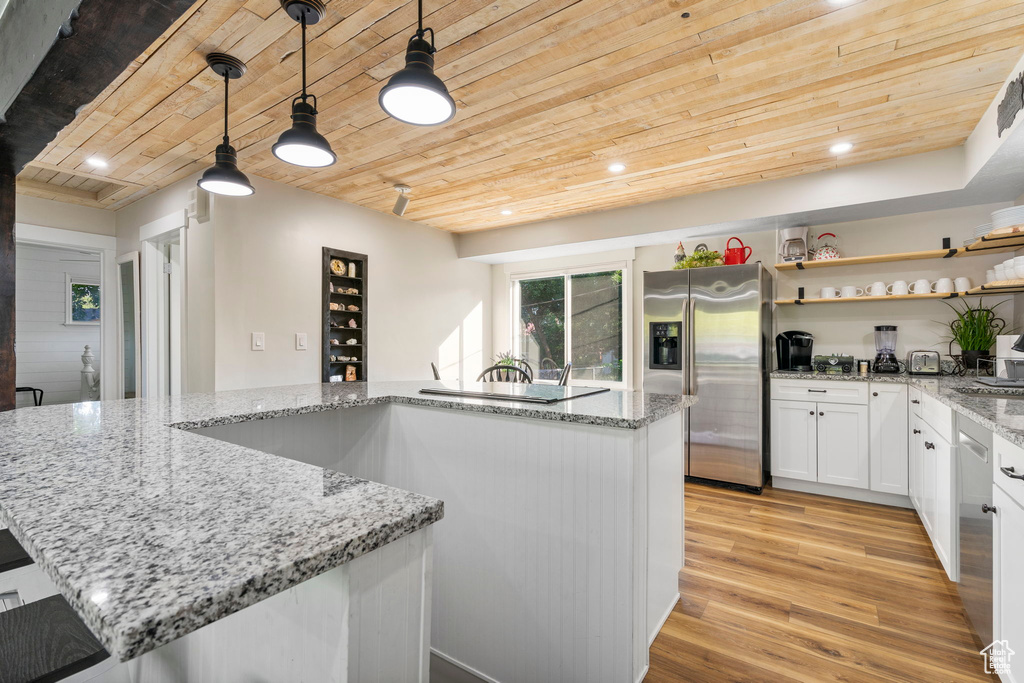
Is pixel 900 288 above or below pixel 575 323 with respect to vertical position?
above

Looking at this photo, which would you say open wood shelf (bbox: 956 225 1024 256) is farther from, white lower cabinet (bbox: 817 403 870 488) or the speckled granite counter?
white lower cabinet (bbox: 817 403 870 488)

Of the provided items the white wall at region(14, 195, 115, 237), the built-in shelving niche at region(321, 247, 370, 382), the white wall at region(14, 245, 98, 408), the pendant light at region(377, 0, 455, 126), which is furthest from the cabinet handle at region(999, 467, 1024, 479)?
the white wall at region(14, 245, 98, 408)

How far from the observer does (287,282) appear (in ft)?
11.7

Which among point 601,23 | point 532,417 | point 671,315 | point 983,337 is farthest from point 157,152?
point 983,337

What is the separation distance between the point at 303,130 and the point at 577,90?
125cm

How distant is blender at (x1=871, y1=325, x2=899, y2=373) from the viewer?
11.3 feet

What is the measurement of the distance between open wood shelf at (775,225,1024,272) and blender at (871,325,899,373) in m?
0.52

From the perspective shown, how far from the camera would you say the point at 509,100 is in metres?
2.34

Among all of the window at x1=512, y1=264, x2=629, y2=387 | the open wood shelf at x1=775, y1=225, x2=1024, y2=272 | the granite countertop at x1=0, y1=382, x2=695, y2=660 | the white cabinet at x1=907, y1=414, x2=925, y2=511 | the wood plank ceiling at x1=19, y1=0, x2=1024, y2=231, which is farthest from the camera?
the window at x1=512, y1=264, x2=629, y2=387

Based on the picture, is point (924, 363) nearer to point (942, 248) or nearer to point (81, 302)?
point (942, 248)

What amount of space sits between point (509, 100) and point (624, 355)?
10.5 feet

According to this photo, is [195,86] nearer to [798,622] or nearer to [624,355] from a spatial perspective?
[798,622]

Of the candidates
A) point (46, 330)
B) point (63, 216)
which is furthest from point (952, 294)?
point (46, 330)

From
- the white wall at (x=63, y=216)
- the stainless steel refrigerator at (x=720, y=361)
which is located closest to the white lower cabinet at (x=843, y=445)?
the stainless steel refrigerator at (x=720, y=361)
